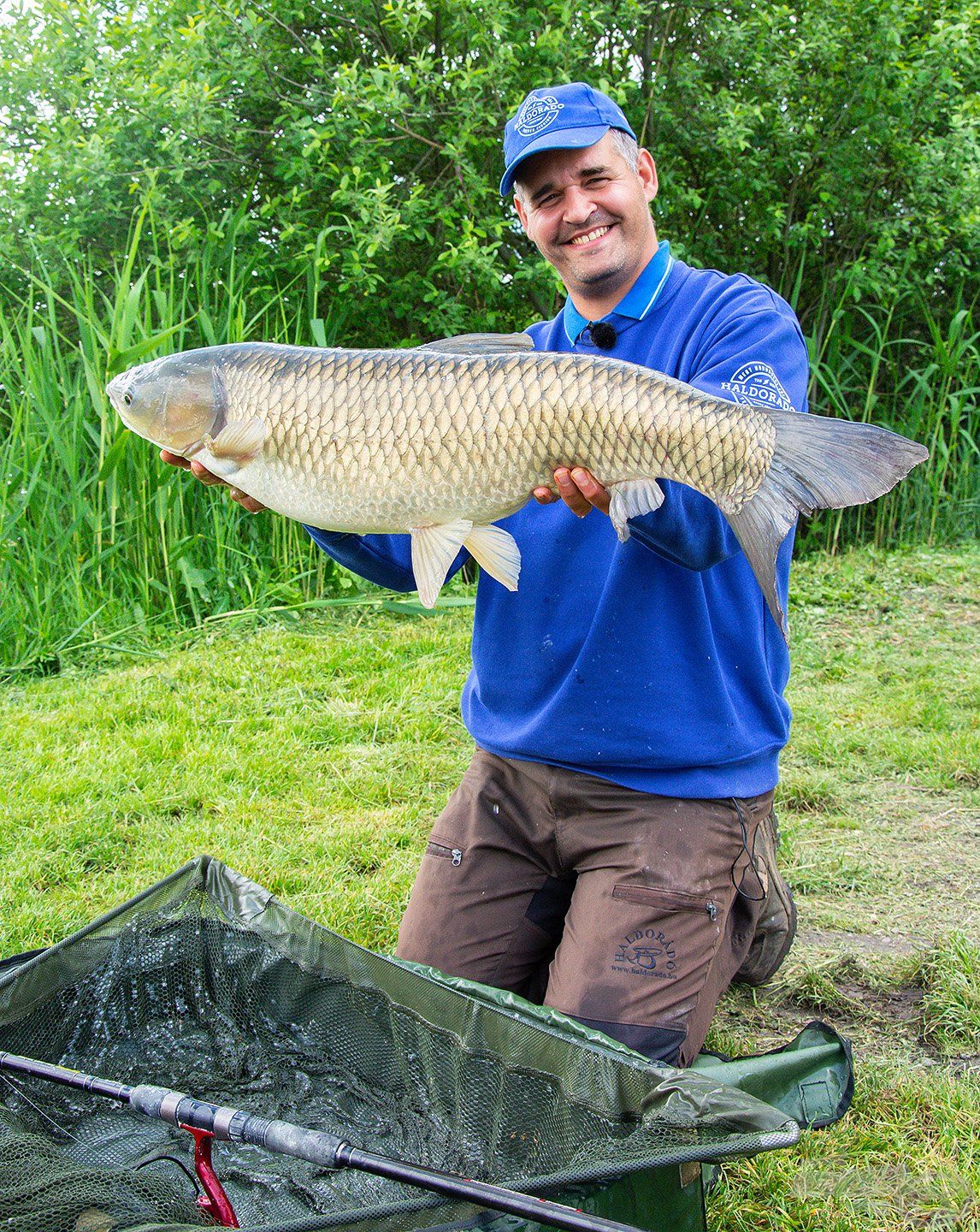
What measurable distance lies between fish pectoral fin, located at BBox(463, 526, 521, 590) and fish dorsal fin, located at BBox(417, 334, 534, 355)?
28 centimetres

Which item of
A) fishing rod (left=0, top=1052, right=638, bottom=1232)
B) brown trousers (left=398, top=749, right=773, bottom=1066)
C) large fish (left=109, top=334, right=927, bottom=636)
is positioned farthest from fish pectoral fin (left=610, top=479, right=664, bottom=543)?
fishing rod (left=0, top=1052, right=638, bottom=1232)

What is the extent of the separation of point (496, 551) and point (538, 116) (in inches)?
35.4

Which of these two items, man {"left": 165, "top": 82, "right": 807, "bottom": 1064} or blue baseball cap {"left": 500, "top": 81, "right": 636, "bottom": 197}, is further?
blue baseball cap {"left": 500, "top": 81, "right": 636, "bottom": 197}

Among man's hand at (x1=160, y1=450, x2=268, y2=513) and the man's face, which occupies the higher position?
the man's face

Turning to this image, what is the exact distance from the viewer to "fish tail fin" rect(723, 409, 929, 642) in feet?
5.36

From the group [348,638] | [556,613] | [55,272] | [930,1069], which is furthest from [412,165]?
[930,1069]

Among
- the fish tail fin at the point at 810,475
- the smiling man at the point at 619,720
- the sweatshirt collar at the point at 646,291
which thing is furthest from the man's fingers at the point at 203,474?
the fish tail fin at the point at 810,475

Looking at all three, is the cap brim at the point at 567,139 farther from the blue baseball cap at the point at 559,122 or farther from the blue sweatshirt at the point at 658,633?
the blue sweatshirt at the point at 658,633

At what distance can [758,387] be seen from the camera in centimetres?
188

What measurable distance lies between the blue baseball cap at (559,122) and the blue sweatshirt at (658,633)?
0.90ft

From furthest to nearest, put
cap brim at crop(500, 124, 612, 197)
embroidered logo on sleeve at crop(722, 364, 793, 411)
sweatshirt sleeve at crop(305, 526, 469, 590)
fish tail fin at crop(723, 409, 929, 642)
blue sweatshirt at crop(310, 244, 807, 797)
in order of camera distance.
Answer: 1. sweatshirt sleeve at crop(305, 526, 469, 590)
2. cap brim at crop(500, 124, 612, 197)
3. blue sweatshirt at crop(310, 244, 807, 797)
4. embroidered logo on sleeve at crop(722, 364, 793, 411)
5. fish tail fin at crop(723, 409, 929, 642)

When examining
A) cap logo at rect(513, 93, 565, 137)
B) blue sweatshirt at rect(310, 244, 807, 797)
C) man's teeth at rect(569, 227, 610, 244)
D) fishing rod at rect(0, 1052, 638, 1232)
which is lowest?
fishing rod at rect(0, 1052, 638, 1232)

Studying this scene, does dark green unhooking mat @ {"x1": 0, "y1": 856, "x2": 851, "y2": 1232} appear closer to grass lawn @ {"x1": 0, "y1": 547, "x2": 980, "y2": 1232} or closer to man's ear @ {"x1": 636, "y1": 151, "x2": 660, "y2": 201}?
grass lawn @ {"x1": 0, "y1": 547, "x2": 980, "y2": 1232}

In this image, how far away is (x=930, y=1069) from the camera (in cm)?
199
